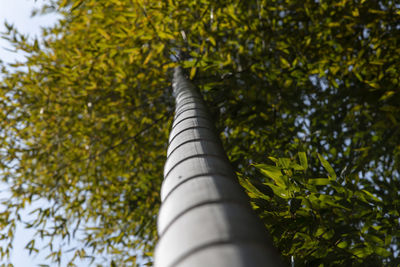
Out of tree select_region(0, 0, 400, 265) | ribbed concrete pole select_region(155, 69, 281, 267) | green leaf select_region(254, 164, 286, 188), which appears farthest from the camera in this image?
tree select_region(0, 0, 400, 265)

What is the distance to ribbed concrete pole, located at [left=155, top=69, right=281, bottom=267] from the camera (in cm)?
61

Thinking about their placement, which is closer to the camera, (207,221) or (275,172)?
(207,221)

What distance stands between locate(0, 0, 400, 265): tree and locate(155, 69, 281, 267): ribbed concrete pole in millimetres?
1782

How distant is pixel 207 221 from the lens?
682 mm

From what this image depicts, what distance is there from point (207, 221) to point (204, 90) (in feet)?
9.57

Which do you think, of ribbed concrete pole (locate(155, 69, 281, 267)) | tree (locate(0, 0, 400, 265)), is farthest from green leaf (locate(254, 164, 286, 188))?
tree (locate(0, 0, 400, 265))

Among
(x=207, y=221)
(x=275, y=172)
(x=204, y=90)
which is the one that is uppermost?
(x=204, y=90)

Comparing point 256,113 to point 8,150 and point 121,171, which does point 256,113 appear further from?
point 8,150

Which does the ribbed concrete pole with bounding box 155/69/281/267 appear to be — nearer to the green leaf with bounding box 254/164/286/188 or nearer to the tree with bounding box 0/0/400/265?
the green leaf with bounding box 254/164/286/188

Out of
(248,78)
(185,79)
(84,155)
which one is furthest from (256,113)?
(84,155)

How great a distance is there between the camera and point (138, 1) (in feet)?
7.97

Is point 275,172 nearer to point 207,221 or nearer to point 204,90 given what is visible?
point 207,221

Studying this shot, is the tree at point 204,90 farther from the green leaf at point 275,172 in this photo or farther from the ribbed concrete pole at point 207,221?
the ribbed concrete pole at point 207,221

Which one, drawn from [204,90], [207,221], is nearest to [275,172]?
[207,221]
